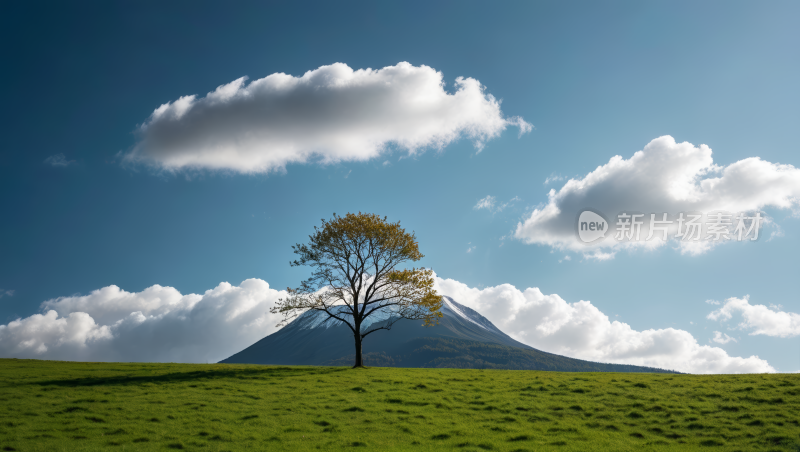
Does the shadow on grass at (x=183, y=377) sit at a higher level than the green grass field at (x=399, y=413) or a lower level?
lower

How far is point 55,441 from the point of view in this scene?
17.6 meters

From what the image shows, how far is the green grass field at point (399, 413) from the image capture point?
18.1 meters

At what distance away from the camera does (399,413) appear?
2319 cm

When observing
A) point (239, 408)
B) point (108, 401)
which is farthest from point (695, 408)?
point (108, 401)

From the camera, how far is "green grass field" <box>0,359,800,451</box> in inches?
714

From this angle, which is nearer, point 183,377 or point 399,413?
point 399,413

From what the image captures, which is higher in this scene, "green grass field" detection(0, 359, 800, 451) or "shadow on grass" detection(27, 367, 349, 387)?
"green grass field" detection(0, 359, 800, 451)

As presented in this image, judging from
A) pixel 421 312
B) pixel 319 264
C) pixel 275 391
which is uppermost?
pixel 319 264

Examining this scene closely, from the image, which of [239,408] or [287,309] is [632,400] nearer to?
[239,408]

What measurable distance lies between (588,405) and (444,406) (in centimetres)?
836

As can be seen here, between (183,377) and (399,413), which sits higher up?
(399,413)

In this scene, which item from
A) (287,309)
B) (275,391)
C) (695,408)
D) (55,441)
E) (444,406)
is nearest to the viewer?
(55,441)

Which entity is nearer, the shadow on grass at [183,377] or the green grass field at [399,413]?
the green grass field at [399,413]

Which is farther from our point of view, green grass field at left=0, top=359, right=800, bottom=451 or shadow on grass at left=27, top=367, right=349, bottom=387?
shadow on grass at left=27, top=367, right=349, bottom=387
